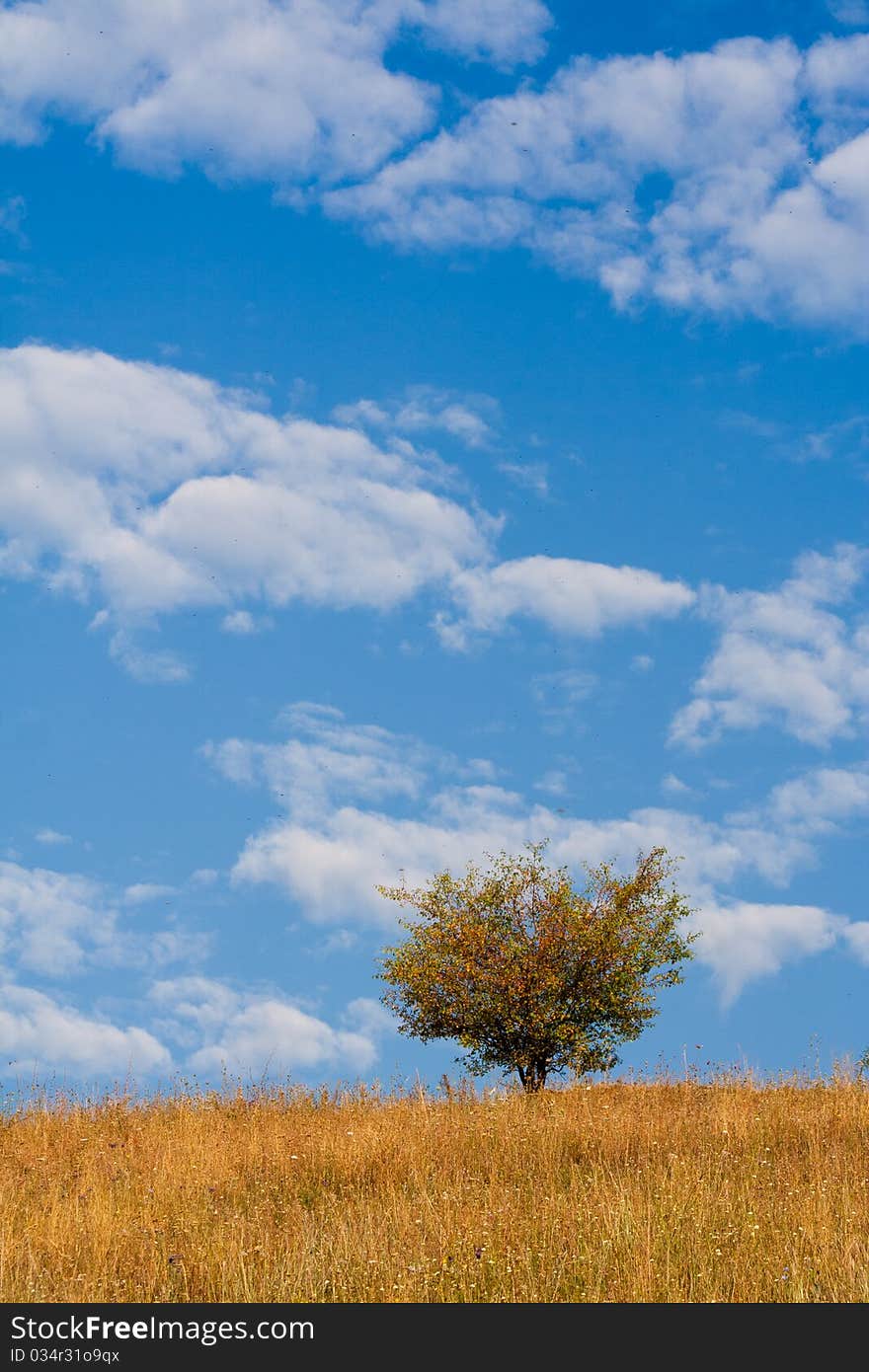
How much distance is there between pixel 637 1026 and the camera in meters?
27.6

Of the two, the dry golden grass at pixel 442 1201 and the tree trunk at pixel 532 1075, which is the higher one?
the tree trunk at pixel 532 1075

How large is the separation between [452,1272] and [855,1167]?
7057 mm

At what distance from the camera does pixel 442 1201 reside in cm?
1165

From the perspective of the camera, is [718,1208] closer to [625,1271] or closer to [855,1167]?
[625,1271]

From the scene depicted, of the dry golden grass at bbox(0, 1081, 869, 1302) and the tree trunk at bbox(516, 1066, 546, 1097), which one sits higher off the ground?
the tree trunk at bbox(516, 1066, 546, 1097)

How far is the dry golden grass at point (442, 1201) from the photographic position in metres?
9.41

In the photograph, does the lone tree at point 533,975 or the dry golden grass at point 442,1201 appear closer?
the dry golden grass at point 442,1201

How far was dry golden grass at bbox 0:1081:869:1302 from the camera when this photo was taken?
30.9ft

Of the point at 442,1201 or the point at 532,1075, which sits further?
the point at 532,1075

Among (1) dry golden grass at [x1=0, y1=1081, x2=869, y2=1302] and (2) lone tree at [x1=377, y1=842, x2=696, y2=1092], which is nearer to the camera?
(1) dry golden grass at [x1=0, y1=1081, x2=869, y2=1302]

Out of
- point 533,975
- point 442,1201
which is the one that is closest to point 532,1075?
point 533,975

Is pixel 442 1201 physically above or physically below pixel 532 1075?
below

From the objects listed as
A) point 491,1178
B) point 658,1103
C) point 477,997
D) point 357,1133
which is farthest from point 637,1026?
point 491,1178

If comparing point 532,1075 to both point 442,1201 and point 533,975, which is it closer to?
point 533,975
